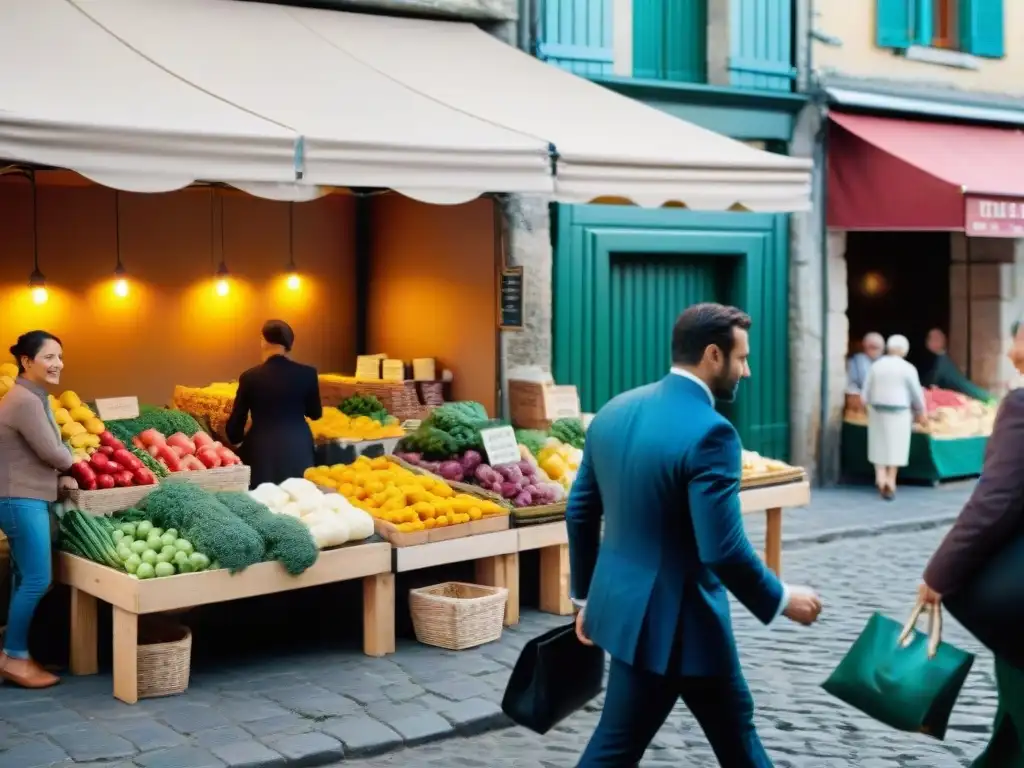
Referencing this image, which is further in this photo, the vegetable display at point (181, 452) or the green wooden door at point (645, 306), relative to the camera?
the green wooden door at point (645, 306)

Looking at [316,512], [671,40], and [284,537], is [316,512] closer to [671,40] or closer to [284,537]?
[284,537]

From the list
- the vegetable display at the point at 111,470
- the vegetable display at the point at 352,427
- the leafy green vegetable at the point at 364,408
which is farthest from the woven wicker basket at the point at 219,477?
the leafy green vegetable at the point at 364,408

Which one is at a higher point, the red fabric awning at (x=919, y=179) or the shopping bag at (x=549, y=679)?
the red fabric awning at (x=919, y=179)

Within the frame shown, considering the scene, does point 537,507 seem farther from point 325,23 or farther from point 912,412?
point 912,412

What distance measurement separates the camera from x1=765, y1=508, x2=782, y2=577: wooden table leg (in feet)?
32.6

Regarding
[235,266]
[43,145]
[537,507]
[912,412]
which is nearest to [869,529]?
[912,412]

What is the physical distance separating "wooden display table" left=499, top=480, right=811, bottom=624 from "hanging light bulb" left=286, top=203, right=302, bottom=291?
4355mm

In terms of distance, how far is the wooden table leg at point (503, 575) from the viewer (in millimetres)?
8484

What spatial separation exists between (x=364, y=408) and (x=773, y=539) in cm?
326

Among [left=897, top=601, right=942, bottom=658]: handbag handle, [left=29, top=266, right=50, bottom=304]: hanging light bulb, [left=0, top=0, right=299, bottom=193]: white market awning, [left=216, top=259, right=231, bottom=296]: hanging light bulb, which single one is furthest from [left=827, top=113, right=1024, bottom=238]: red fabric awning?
[left=897, top=601, right=942, bottom=658]: handbag handle

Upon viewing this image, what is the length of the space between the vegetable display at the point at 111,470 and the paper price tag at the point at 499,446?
2.04 m

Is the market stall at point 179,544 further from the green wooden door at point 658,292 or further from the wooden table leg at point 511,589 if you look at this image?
the green wooden door at point 658,292

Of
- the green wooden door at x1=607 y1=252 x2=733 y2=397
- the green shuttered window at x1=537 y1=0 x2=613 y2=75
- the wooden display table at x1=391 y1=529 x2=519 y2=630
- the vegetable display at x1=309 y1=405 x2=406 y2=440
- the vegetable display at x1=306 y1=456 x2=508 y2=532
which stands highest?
the green shuttered window at x1=537 y1=0 x2=613 y2=75

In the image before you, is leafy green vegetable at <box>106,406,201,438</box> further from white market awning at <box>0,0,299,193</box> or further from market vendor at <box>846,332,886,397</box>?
market vendor at <box>846,332,886,397</box>
